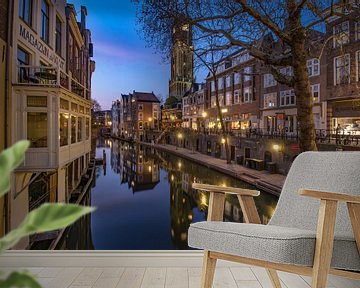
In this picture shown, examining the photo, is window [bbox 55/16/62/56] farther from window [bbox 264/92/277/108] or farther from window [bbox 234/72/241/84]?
window [bbox 234/72/241/84]

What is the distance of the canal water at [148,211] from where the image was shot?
798cm


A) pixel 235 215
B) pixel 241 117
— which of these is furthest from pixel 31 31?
pixel 241 117

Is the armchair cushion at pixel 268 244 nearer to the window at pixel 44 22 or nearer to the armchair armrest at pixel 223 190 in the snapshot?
the armchair armrest at pixel 223 190

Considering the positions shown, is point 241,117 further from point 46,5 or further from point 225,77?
point 46,5

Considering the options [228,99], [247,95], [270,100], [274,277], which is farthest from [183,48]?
[228,99]

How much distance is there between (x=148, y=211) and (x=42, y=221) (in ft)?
34.8

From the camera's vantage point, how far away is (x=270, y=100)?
18.4 metres

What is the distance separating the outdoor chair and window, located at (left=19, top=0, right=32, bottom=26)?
A: 4.84m

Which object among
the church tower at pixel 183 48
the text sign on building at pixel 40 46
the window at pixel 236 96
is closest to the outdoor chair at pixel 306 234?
the church tower at pixel 183 48

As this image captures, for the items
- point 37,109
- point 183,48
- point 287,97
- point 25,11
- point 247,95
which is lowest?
point 37,109

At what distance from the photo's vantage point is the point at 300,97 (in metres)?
3.49

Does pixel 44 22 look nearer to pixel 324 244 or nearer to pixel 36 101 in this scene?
pixel 36 101

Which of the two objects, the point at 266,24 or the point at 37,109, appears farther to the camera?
the point at 37,109

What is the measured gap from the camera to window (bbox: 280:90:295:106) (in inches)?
647
